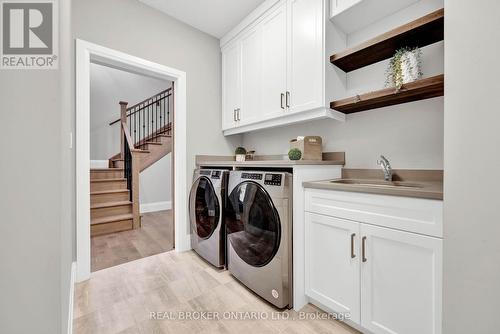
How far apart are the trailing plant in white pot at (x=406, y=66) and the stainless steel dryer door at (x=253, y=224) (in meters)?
1.16

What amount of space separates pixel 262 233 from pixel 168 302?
0.83 meters

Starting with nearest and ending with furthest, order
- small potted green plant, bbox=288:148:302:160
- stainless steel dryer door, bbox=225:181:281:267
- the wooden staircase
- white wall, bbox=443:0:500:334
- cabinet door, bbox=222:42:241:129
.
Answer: white wall, bbox=443:0:500:334 → stainless steel dryer door, bbox=225:181:281:267 → small potted green plant, bbox=288:148:302:160 → cabinet door, bbox=222:42:241:129 → the wooden staircase

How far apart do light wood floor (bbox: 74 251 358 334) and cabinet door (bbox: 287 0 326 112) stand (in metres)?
1.54

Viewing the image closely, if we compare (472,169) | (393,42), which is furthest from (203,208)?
(393,42)

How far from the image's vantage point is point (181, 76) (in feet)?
7.70

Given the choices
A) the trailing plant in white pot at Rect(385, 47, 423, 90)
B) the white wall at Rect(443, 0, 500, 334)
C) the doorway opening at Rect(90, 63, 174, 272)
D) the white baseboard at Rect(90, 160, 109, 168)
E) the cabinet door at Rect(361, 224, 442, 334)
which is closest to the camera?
the white wall at Rect(443, 0, 500, 334)

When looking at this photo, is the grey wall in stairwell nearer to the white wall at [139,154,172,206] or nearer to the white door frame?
the white wall at [139,154,172,206]

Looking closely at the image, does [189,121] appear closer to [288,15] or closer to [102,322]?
[288,15]

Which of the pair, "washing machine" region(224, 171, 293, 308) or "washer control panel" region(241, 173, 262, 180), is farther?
"washer control panel" region(241, 173, 262, 180)

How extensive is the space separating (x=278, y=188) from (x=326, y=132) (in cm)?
91

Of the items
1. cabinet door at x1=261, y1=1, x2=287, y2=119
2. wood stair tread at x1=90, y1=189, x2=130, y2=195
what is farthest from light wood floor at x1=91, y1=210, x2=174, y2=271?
cabinet door at x1=261, y1=1, x2=287, y2=119

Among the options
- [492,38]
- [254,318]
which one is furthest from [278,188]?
[492,38]

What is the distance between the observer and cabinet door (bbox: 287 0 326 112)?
5.34ft

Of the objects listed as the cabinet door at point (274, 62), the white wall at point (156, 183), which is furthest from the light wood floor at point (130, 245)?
the cabinet door at point (274, 62)
